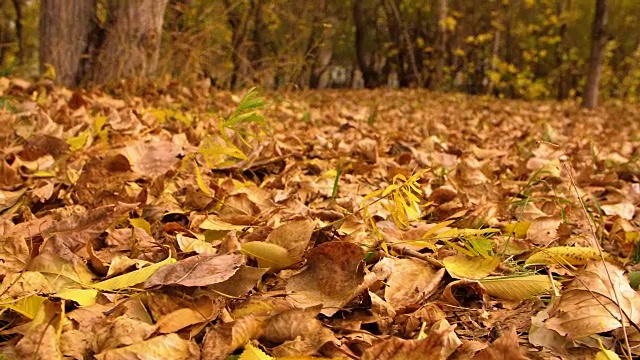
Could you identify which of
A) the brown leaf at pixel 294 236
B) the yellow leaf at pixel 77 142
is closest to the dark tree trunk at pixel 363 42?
the yellow leaf at pixel 77 142

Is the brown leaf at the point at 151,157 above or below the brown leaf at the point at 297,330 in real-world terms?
above

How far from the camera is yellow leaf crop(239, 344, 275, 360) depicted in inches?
36.0

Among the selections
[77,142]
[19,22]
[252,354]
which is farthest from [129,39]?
[19,22]

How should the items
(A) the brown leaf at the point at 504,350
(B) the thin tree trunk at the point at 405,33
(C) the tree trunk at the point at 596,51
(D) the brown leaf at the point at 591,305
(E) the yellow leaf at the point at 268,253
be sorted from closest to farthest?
(A) the brown leaf at the point at 504,350 → (D) the brown leaf at the point at 591,305 → (E) the yellow leaf at the point at 268,253 → (C) the tree trunk at the point at 596,51 → (B) the thin tree trunk at the point at 405,33

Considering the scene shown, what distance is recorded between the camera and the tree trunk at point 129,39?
16.2 feet

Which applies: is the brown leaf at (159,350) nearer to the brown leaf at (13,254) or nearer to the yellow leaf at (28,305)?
the yellow leaf at (28,305)

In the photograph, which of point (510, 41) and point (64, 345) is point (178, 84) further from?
point (510, 41)

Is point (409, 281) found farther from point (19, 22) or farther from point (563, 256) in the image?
point (19, 22)

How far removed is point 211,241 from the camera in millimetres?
1456

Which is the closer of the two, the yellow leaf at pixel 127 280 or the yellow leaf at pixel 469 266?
the yellow leaf at pixel 127 280

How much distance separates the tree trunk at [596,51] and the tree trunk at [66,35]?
24.2 feet

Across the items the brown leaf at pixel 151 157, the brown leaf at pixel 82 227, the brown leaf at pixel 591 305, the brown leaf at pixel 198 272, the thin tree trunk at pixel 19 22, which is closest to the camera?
the brown leaf at pixel 591 305

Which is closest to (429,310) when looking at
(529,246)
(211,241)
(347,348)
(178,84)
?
(347,348)

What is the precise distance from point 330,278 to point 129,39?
14.2ft
